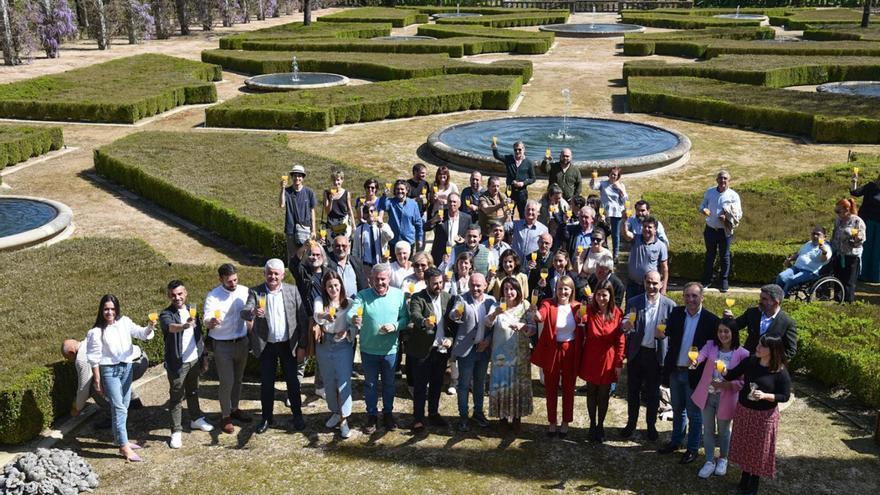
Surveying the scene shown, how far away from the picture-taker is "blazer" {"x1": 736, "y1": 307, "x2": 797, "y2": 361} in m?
7.68

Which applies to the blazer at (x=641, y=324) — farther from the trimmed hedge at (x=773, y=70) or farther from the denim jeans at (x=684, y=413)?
the trimmed hedge at (x=773, y=70)

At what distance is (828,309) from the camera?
10.5 metres

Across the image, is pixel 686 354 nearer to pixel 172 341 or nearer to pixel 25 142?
pixel 172 341

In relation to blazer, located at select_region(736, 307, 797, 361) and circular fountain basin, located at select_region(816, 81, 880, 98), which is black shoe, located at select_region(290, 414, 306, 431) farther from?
circular fountain basin, located at select_region(816, 81, 880, 98)

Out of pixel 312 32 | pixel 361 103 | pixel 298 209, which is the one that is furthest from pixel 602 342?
pixel 312 32

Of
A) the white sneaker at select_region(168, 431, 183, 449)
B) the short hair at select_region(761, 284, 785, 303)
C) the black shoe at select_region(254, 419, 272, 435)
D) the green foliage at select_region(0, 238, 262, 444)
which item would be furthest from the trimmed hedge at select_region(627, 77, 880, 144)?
the white sneaker at select_region(168, 431, 183, 449)

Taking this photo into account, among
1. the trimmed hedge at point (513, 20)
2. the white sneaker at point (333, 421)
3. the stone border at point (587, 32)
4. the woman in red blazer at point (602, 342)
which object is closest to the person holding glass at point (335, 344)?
the white sneaker at point (333, 421)

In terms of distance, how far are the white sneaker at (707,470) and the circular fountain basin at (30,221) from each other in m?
11.9

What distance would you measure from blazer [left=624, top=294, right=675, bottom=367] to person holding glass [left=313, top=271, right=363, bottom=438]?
106 inches

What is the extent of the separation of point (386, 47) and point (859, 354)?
1274 inches

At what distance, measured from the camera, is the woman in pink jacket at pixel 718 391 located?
7.43m

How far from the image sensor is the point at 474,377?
8.80 m

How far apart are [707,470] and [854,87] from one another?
83.6ft

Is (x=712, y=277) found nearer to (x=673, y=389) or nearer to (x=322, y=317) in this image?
(x=673, y=389)
